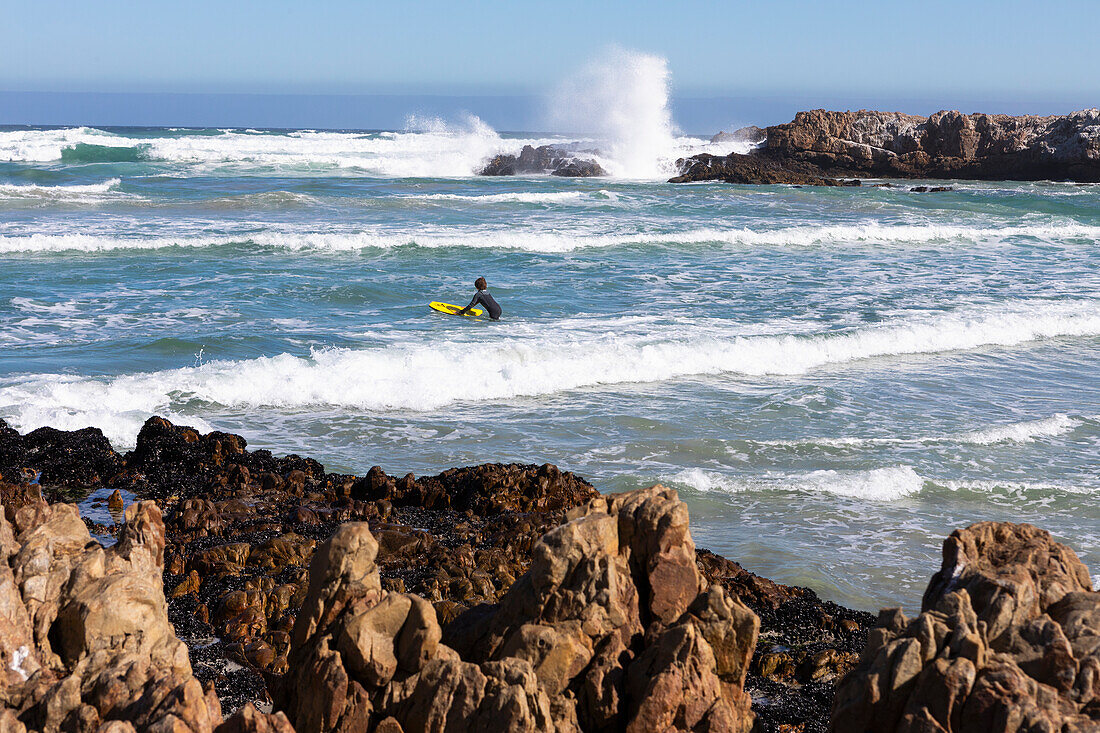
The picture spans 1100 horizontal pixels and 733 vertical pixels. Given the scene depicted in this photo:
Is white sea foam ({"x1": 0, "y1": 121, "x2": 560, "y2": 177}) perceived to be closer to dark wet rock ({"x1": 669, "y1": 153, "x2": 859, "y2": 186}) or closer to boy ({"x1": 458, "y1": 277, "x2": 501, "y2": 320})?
dark wet rock ({"x1": 669, "y1": 153, "x2": 859, "y2": 186})

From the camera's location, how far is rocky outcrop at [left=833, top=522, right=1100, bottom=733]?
9.53 feet

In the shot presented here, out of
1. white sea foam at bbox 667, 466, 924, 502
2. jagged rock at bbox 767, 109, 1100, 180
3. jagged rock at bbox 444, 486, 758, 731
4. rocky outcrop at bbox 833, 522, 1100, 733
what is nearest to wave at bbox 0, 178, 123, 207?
Result: white sea foam at bbox 667, 466, 924, 502

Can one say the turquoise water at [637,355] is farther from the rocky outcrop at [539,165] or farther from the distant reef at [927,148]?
the distant reef at [927,148]

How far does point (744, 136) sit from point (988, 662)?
64.1m

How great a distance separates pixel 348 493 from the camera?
769 centimetres

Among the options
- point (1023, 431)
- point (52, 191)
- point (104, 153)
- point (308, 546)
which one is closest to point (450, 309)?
point (1023, 431)

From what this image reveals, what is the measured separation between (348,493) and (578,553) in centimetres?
437

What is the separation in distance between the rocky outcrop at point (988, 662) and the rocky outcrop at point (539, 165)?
48523 millimetres

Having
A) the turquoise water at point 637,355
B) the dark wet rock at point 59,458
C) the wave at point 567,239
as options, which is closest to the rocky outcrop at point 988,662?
the turquoise water at point 637,355

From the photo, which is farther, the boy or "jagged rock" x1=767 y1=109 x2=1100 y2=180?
"jagged rock" x1=767 y1=109 x2=1100 y2=180

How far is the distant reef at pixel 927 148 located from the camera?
52.4 metres

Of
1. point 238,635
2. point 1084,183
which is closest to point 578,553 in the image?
point 238,635

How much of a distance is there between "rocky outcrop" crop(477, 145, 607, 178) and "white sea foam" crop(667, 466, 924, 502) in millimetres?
43580

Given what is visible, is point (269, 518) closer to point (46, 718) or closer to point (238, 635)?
point (238, 635)
